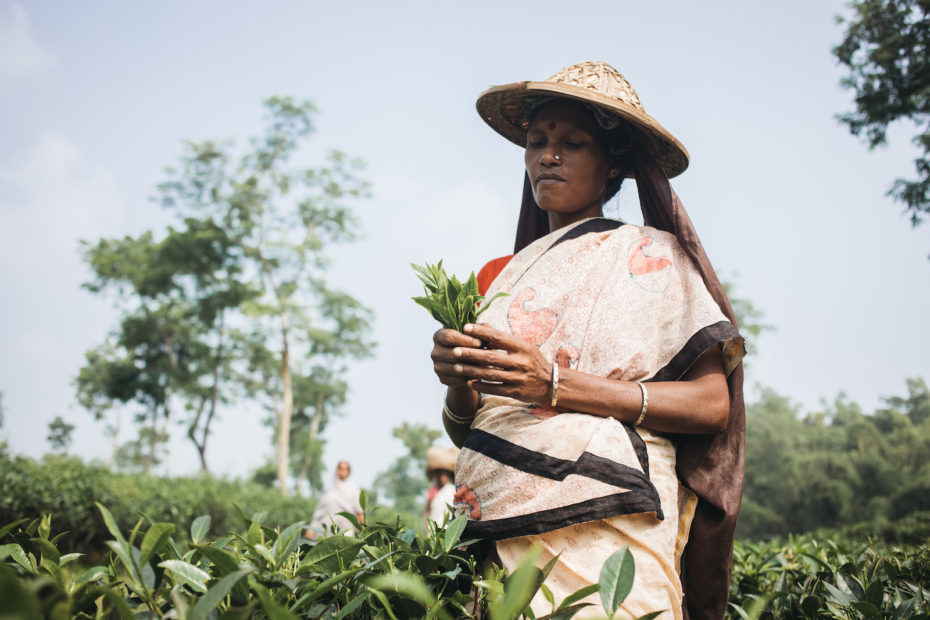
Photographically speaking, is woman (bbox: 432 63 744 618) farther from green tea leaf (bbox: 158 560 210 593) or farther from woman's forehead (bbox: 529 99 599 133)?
green tea leaf (bbox: 158 560 210 593)

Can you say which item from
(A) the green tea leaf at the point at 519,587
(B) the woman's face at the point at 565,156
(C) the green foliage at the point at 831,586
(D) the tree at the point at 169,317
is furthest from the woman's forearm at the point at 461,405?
(D) the tree at the point at 169,317

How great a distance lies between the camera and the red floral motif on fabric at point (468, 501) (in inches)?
56.5

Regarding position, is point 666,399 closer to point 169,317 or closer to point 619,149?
point 619,149

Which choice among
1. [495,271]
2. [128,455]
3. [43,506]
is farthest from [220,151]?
[128,455]

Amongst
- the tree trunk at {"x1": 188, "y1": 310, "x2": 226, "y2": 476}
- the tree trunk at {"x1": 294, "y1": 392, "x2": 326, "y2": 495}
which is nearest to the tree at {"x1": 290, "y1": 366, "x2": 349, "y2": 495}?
the tree trunk at {"x1": 294, "y1": 392, "x2": 326, "y2": 495}

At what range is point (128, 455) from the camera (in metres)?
66.8

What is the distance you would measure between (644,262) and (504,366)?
0.60 metres

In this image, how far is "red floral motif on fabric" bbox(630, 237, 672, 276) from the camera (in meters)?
1.68

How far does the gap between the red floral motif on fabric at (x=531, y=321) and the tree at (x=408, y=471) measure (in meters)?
55.0

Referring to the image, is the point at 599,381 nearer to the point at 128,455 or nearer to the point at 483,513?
the point at 483,513

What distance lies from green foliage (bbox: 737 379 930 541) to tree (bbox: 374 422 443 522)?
100ft

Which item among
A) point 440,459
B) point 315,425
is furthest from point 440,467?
point 315,425

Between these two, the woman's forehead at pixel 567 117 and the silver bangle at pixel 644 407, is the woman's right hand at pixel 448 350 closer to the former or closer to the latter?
the silver bangle at pixel 644 407

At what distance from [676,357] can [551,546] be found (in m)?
0.58
